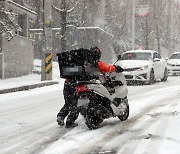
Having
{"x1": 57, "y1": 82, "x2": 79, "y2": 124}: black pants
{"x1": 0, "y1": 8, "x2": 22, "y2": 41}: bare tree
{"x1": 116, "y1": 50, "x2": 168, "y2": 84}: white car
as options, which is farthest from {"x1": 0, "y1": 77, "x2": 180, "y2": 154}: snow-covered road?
{"x1": 0, "y1": 8, "x2": 22, "y2": 41}: bare tree

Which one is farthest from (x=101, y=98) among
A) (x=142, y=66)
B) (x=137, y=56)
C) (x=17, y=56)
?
(x=17, y=56)

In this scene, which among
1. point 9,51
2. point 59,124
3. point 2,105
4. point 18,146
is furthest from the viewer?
point 9,51

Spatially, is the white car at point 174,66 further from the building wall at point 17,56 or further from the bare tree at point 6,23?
the bare tree at point 6,23

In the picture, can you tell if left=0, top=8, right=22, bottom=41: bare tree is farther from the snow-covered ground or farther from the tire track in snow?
the tire track in snow

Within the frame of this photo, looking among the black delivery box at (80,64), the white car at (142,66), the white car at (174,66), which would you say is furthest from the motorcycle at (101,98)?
the white car at (174,66)

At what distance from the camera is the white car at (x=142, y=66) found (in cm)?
1873

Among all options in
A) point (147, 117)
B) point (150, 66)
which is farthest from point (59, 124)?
point (150, 66)

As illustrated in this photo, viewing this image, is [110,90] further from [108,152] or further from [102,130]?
[108,152]

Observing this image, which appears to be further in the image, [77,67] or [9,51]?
[9,51]

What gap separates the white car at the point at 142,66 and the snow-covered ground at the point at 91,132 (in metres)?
6.53

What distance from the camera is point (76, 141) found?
7062 millimetres

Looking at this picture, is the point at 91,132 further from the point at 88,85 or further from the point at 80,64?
the point at 80,64

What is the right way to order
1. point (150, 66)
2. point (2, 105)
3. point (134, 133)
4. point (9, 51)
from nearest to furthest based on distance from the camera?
point (134, 133) < point (2, 105) < point (150, 66) < point (9, 51)

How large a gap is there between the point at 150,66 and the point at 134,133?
11.8m
